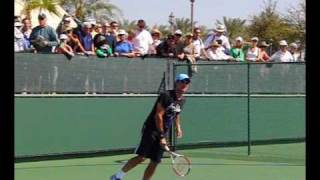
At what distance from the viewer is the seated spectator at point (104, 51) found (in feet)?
46.1

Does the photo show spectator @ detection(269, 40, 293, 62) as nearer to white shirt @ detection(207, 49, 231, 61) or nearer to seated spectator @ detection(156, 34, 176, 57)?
white shirt @ detection(207, 49, 231, 61)

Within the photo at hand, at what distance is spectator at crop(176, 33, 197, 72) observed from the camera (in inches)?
611

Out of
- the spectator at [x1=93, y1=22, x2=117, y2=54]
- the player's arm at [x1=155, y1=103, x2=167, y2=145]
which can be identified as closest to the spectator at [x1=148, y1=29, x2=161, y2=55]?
the spectator at [x1=93, y1=22, x2=117, y2=54]

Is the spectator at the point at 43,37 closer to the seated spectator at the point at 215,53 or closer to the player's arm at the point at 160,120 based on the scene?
the seated spectator at the point at 215,53

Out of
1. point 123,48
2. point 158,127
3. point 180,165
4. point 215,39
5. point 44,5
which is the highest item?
point 44,5

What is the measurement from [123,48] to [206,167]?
370 centimetres

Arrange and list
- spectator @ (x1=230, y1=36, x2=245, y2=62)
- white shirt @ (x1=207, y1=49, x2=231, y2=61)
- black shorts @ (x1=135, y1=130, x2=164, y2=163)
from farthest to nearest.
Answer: spectator @ (x1=230, y1=36, x2=245, y2=62), white shirt @ (x1=207, y1=49, x2=231, y2=61), black shorts @ (x1=135, y1=130, x2=164, y2=163)

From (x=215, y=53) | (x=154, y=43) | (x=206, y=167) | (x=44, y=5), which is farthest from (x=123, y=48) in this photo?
(x=44, y=5)

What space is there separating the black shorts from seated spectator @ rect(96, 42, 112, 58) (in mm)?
5553

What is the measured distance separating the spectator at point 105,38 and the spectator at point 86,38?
13cm

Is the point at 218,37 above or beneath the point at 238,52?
above

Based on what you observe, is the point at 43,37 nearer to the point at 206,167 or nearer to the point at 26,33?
the point at 26,33

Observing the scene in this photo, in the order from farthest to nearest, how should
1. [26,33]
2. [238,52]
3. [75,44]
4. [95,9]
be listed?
1. [95,9]
2. [238,52]
3. [75,44]
4. [26,33]

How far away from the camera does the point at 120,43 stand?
1485 cm
